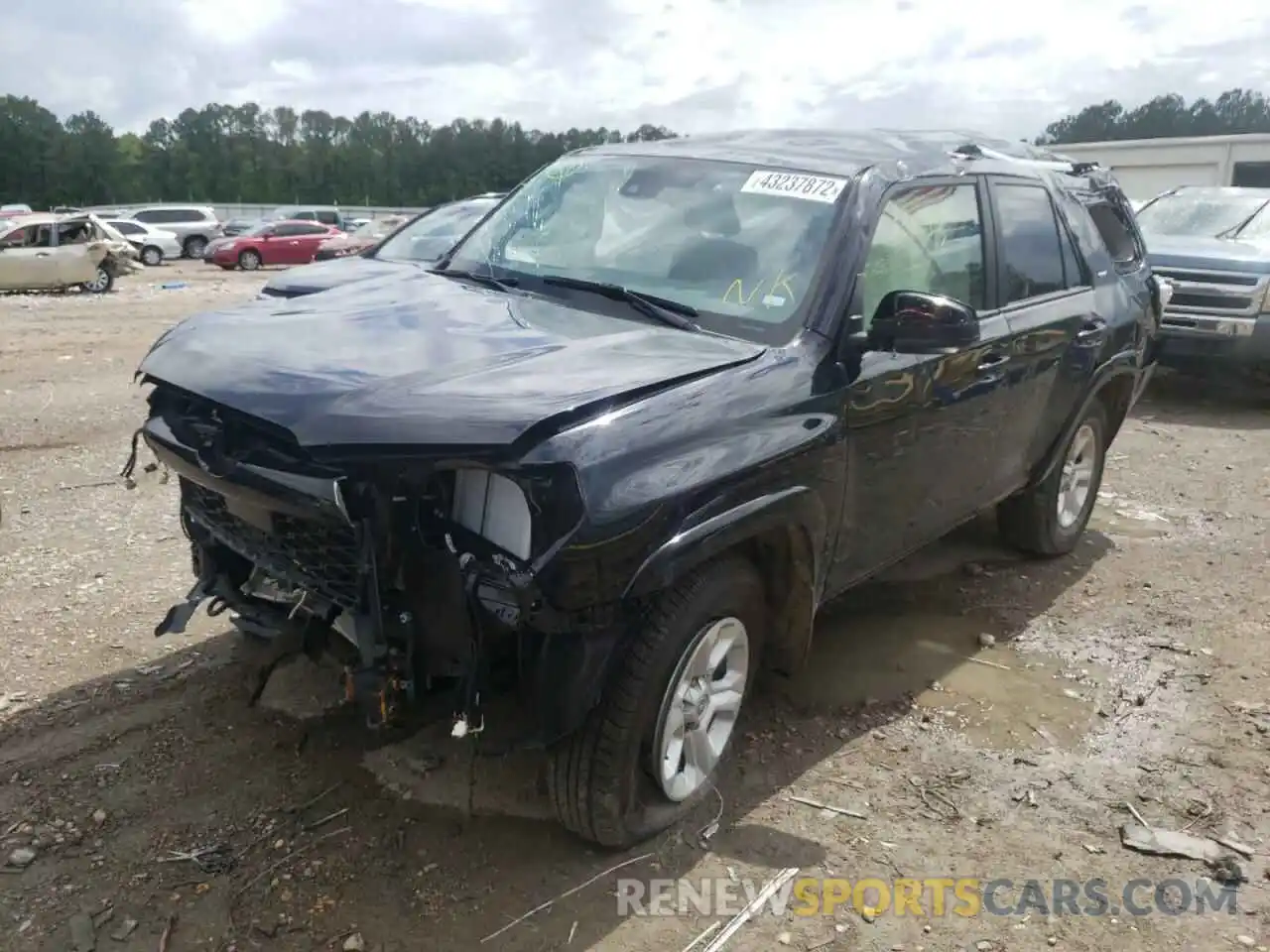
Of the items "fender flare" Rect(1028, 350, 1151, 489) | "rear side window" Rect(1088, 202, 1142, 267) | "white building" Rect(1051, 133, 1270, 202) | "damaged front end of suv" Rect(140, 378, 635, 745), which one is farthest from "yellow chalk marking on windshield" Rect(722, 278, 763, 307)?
"white building" Rect(1051, 133, 1270, 202)

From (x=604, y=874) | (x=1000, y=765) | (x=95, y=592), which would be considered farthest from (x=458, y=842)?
(x=95, y=592)

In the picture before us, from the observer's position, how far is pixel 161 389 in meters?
3.17

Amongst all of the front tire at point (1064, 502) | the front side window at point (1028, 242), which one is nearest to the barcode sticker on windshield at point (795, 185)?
the front side window at point (1028, 242)

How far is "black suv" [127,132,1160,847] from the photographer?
257cm

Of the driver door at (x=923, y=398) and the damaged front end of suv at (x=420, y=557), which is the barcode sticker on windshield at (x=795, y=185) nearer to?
the driver door at (x=923, y=398)

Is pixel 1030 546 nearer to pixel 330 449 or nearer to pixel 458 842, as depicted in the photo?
pixel 458 842

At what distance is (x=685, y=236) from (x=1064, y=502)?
9.60 feet

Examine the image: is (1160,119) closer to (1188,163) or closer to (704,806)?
(1188,163)

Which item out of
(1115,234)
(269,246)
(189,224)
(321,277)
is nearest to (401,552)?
(321,277)

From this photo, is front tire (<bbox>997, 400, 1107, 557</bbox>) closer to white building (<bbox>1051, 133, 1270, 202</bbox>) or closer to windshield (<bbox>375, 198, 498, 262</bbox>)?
windshield (<bbox>375, 198, 498, 262</bbox>)

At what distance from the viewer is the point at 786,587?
3338 millimetres

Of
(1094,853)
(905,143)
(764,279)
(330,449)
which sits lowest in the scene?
(1094,853)

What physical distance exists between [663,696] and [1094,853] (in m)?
1.49

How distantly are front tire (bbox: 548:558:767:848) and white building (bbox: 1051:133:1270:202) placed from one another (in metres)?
23.0
